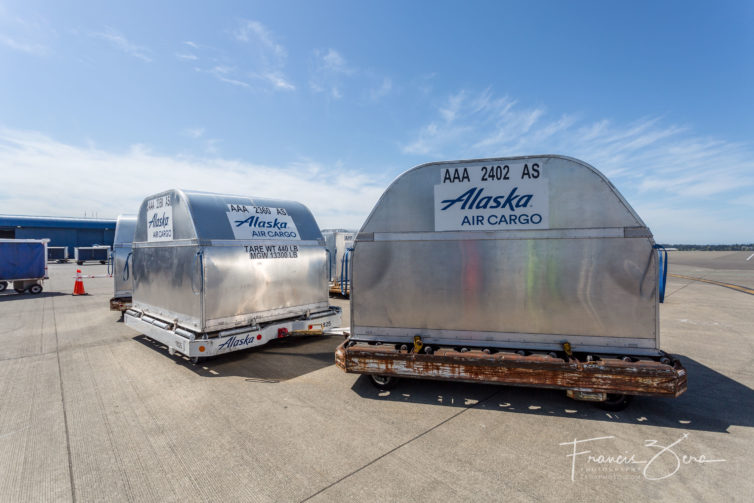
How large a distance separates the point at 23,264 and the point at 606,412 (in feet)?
79.5

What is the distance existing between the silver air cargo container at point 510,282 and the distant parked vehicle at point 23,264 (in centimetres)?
2038

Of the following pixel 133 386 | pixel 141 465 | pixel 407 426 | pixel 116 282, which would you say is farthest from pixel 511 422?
pixel 116 282

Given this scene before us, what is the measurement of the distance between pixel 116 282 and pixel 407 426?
11.2m

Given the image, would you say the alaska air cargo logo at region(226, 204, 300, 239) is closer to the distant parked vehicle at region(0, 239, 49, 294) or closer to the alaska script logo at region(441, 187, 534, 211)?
the alaska script logo at region(441, 187, 534, 211)

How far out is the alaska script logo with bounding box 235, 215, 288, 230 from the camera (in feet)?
24.6

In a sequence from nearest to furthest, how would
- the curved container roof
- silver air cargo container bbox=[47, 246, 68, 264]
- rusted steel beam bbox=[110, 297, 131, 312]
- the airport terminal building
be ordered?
the curved container roof, rusted steel beam bbox=[110, 297, 131, 312], silver air cargo container bbox=[47, 246, 68, 264], the airport terminal building

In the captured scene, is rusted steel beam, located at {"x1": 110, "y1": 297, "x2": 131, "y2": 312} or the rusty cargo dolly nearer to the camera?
the rusty cargo dolly

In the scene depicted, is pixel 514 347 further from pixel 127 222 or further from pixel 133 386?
pixel 127 222

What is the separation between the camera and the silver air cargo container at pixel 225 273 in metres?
6.72

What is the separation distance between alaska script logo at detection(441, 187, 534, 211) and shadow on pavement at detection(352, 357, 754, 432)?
9.20ft

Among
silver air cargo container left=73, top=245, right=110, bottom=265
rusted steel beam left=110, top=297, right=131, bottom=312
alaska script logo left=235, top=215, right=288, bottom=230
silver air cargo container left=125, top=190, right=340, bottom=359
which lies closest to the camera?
silver air cargo container left=125, top=190, right=340, bottom=359

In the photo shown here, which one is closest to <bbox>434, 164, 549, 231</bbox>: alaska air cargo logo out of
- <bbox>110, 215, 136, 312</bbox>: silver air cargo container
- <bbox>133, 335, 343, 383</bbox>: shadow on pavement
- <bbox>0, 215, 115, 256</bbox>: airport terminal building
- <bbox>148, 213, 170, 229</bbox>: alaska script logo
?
<bbox>133, 335, 343, 383</bbox>: shadow on pavement

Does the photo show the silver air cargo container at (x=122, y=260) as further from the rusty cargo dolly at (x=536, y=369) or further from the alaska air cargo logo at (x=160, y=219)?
the rusty cargo dolly at (x=536, y=369)

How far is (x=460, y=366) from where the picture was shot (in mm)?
5102
